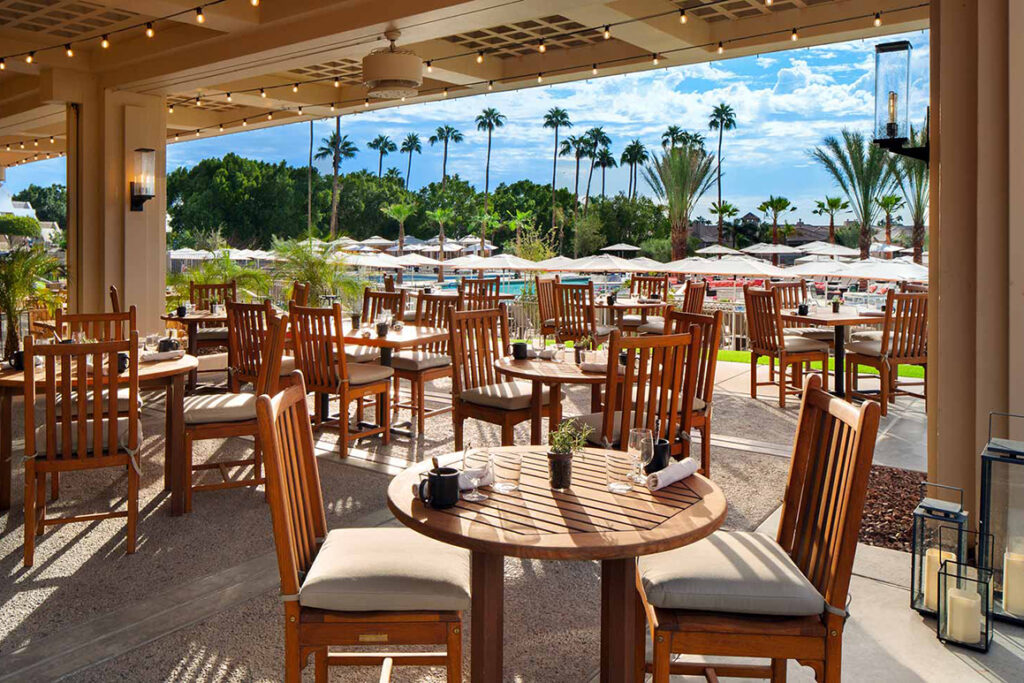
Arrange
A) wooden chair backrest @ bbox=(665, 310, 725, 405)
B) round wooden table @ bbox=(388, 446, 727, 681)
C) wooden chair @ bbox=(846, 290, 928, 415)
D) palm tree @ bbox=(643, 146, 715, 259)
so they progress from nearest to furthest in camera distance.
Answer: round wooden table @ bbox=(388, 446, 727, 681), wooden chair backrest @ bbox=(665, 310, 725, 405), wooden chair @ bbox=(846, 290, 928, 415), palm tree @ bbox=(643, 146, 715, 259)

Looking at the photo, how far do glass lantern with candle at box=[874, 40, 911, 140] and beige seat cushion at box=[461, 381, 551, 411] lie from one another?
2.31 meters

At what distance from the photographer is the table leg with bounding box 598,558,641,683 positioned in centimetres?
216

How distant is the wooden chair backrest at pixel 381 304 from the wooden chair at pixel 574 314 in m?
1.91

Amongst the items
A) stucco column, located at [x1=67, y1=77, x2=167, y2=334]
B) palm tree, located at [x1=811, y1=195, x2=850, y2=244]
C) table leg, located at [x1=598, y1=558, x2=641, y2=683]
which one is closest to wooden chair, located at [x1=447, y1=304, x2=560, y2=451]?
table leg, located at [x1=598, y1=558, x2=641, y2=683]

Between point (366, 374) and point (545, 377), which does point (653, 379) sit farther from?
point (366, 374)

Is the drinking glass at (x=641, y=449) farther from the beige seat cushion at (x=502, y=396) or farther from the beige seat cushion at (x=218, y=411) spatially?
the beige seat cushion at (x=218, y=411)

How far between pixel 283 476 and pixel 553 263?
11.9m

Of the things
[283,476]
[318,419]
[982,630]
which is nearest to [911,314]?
[982,630]

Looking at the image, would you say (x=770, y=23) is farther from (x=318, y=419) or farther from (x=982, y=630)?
(x=982, y=630)

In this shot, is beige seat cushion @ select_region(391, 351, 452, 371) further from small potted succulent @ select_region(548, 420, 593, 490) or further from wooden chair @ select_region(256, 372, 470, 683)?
wooden chair @ select_region(256, 372, 470, 683)

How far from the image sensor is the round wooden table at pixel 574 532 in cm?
189

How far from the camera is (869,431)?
1.91m

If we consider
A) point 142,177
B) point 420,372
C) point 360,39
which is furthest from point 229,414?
point 142,177

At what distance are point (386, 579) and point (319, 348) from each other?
3480mm
